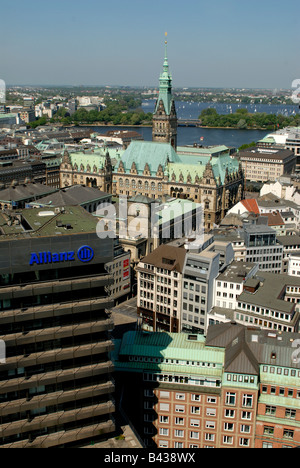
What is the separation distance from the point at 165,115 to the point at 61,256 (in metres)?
117

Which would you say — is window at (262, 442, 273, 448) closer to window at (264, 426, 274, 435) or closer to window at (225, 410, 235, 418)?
window at (264, 426, 274, 435)

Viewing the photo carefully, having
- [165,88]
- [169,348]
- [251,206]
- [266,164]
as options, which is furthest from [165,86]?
[169,348]

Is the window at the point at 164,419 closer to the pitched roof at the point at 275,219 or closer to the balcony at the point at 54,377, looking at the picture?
the balcony at the point at 54,377

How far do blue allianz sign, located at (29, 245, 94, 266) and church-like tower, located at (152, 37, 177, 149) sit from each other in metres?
115

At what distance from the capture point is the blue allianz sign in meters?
36.0

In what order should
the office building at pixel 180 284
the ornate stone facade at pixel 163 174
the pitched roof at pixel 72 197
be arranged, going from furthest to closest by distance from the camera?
the ornate stone facade at pixel 163 174 → the pitched roof at pixel 72 197 → the office building at pixel 180 284

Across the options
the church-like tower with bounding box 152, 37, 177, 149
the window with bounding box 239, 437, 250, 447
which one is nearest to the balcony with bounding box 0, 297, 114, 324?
the window with bounding box 239, 437, 250, 447

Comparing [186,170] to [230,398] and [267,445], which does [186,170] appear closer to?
[230,398]

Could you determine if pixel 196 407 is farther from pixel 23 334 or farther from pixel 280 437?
pixel 23 334

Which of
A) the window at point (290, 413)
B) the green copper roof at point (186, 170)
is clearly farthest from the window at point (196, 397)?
the green copper roof at point (186, 170)

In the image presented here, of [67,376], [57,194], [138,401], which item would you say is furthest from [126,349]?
[57,194]

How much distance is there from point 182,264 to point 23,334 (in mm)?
35601

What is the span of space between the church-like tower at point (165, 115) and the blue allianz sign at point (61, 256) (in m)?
115

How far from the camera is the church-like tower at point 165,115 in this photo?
148 m
